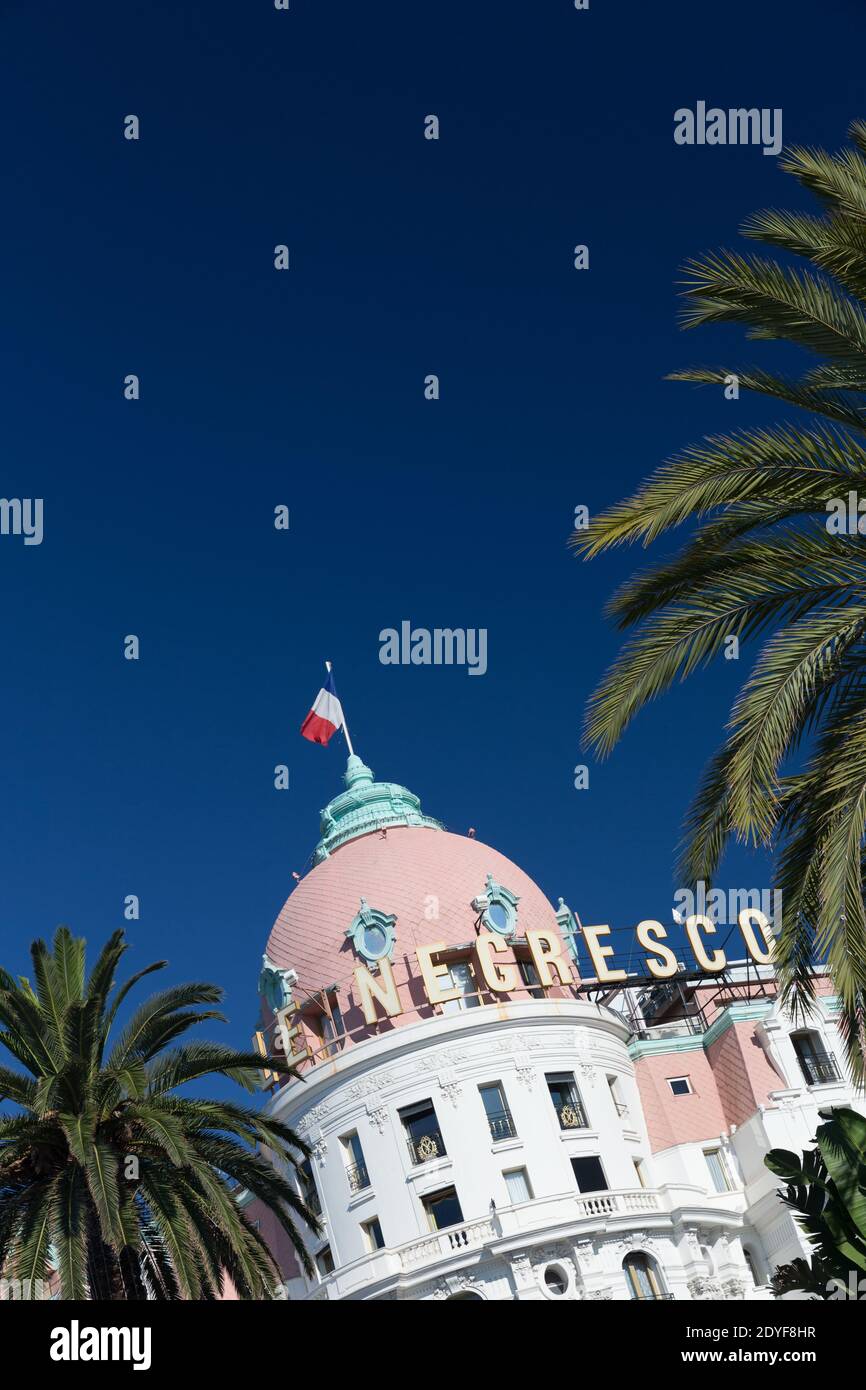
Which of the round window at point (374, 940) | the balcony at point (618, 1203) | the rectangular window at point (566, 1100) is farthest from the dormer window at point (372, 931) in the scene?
the balcony at point (618, 1203)

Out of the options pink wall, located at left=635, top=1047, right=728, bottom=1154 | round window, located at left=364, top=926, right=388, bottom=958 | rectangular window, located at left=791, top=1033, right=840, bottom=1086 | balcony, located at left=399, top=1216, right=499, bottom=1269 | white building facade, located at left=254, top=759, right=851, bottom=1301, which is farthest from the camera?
rectangular window, located at left=791, top=1033, right=840, bottom=1086

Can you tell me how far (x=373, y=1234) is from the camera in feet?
134

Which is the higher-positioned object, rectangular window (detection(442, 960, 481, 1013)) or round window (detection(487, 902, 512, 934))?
round window (detection(487, 902, 512, 934))

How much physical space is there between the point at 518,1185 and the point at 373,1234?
4.66 metres

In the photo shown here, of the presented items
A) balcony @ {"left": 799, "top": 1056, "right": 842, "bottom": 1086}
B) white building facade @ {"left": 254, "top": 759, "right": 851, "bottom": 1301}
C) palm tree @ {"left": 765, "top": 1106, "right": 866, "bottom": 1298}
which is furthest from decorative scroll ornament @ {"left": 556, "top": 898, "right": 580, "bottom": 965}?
palm tree @ {"left": 765, "top": 1106, "right": 866, "bottom": 1298}

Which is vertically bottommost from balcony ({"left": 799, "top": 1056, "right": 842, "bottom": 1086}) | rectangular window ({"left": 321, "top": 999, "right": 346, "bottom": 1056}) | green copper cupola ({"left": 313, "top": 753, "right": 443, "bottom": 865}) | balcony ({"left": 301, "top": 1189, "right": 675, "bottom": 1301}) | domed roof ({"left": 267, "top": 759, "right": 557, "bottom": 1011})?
balcony ({"left": 301, "top": 1189, "right": 675, "bottom": 1301})

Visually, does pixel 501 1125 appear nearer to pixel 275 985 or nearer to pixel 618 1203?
pixel 618 1203

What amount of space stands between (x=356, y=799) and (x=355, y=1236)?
1685 centimetres

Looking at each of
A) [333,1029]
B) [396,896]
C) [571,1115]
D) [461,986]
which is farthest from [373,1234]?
[396,896]

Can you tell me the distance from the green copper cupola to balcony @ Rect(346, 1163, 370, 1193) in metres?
12.8

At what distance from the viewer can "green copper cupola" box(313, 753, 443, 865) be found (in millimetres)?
50906

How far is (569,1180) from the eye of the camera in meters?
40.7

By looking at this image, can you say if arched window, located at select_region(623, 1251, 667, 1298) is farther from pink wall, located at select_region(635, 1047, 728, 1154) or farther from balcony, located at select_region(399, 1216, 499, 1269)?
pink wall, located at select_region(635, 1047, 728, 1154)
